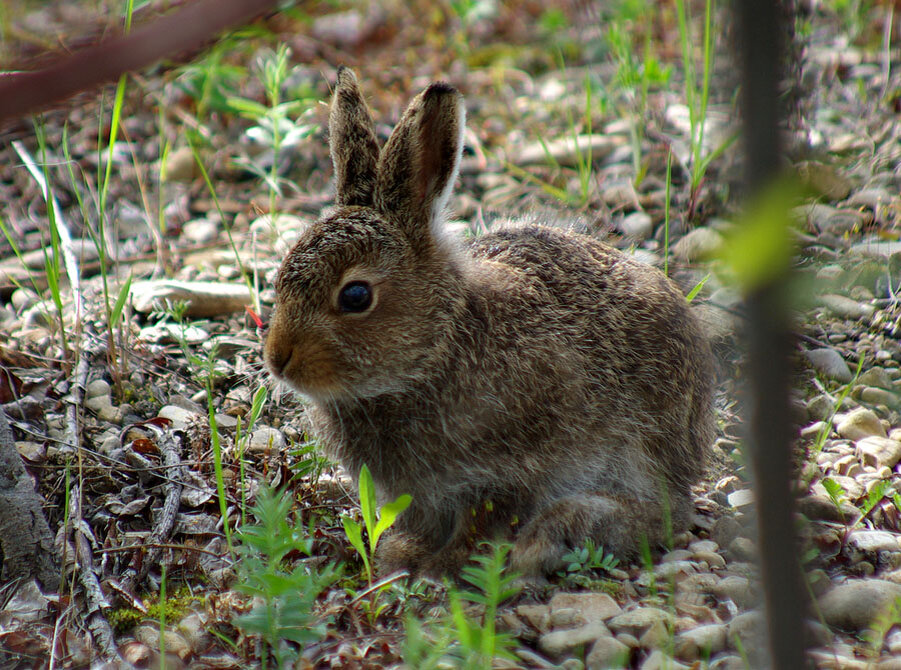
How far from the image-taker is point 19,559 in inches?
127

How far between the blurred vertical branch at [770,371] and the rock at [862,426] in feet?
9.64

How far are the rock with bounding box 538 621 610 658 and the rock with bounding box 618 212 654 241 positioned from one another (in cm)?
296

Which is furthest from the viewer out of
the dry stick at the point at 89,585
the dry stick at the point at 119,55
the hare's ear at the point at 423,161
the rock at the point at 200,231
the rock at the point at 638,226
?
the rock at the point at 200,231

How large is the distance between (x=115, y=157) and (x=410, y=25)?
9.38 feet

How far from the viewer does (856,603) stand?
9.40 ft

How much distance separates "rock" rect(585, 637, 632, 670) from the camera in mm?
2719

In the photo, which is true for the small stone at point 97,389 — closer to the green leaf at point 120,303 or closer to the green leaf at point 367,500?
the green leaf at point 120,303

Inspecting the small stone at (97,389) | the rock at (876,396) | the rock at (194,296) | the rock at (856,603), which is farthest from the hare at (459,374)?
the rock at (194,296)

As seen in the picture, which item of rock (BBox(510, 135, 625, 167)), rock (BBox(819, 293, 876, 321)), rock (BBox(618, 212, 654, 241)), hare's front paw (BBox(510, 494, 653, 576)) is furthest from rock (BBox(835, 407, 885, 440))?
rock (BBox(510, 135, 625, 167))

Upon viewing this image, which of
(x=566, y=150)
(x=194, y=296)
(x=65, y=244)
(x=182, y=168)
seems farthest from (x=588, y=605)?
(x=182, y=168)

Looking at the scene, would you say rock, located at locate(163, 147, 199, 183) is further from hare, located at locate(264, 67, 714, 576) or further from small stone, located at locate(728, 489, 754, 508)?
small stone, located at locate(728, 489, 754, 508)

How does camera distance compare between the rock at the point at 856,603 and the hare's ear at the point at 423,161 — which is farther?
the hare's ear at the point at 423,161

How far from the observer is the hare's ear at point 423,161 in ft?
11.1

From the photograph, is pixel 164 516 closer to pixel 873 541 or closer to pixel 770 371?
pixel 873 541
